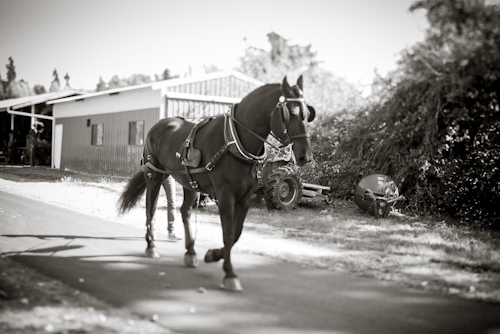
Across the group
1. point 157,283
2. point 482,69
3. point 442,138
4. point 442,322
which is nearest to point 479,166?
point 442,138

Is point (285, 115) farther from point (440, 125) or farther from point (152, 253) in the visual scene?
point (440, 125)

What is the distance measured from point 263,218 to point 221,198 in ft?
17.2

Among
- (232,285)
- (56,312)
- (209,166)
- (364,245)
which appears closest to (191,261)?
(232,285)

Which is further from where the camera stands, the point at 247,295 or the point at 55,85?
the point at 55,85

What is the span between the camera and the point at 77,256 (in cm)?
606

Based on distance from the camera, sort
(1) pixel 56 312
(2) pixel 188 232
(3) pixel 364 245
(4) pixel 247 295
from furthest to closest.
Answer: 1. (3) pixel 364 245
2. (2) pixel 188 232
3. (4) pixel 247 295
4. (1) pixel 56 312

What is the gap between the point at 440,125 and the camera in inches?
377

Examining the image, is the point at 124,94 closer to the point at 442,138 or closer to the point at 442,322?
the point at 442,138

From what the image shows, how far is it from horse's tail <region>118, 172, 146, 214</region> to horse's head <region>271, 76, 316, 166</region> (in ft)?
11.8

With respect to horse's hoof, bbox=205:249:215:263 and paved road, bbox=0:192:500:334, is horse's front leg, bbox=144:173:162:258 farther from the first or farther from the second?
horse's hoof, bbox=205:249:215:263

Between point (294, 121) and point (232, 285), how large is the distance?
5.95 feet

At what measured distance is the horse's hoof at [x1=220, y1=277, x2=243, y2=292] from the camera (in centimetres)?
467

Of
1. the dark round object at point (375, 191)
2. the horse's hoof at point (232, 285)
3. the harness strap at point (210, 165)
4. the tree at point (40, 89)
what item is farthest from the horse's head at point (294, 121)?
the tree at point (40, 89)

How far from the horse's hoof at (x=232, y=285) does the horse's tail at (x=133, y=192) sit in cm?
348
